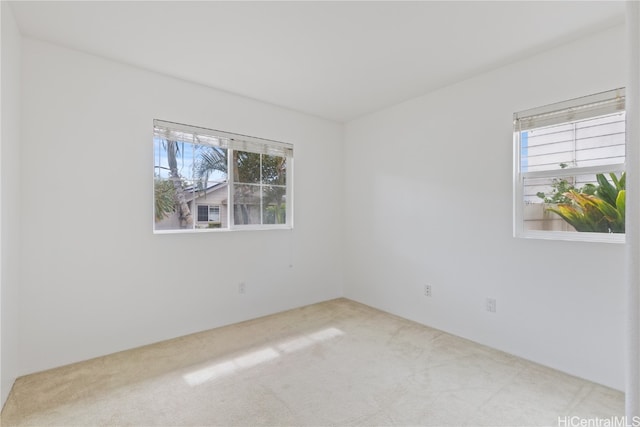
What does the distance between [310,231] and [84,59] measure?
275cm

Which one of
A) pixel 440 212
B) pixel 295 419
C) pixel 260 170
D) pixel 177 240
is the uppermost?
pixel 260 170

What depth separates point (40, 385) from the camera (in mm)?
2102

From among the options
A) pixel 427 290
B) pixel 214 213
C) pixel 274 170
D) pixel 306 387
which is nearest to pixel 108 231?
pixel 214 213

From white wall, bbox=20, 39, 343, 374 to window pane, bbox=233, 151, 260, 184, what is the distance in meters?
0.26

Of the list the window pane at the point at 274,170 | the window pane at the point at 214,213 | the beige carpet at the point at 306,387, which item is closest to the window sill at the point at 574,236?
the beige carpet at the point at 306,387

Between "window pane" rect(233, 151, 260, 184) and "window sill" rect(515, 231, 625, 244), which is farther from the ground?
"window pane" rect(233, 151, 260, 184)

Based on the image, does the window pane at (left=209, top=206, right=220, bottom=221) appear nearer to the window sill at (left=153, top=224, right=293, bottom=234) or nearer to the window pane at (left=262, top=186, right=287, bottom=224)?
the window sill at (left=153, top=224, right=293, bottom=234)

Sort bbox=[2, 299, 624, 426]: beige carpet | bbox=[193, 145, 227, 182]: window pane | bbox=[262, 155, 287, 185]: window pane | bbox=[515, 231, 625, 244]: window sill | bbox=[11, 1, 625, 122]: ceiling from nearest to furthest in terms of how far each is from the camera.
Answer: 1. bbox=[2, 299, 624, 426]: beige carpet
2. bbox=[11, 1, 625, 122]: ceiling
3. bbox=[515, 231, 625, 244]: window sill
4. bbox=[193, 145, 227, 182]: window pane
5. bbox=[262, 155, 287, 185]: window pane

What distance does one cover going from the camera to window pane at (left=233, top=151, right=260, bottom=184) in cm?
342

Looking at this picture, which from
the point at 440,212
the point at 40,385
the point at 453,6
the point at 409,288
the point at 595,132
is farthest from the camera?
the point at 409,288

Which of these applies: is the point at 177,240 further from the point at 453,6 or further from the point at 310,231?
the point at 453,6

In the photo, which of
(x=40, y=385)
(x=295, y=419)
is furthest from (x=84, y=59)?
(x=295, y=419)

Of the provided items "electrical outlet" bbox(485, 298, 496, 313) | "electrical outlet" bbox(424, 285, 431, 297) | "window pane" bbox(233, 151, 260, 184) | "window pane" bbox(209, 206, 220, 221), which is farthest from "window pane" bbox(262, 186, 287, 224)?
"electrical outlet" bbox(485, 298, 496, 313)

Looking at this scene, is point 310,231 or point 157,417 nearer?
point 157,417
